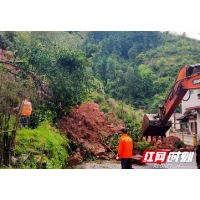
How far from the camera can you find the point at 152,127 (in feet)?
19.1

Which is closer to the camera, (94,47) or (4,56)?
(4,56)

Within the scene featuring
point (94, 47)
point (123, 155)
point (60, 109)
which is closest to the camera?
point (123, 155)

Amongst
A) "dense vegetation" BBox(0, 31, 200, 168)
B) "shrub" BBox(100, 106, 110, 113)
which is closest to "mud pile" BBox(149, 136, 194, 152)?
"dense vegetation" BBox(0, 31, 200, 168)

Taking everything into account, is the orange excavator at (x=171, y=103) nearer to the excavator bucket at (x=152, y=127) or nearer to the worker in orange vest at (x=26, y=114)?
the excavator bucket at (x=152, y=127)

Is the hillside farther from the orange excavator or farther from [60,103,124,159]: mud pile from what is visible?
[60,103,124,159]: mud pile

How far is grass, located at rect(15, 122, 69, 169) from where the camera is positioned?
4.81 m

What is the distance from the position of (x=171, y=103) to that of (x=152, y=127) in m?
0.75

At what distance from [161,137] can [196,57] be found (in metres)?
1.99

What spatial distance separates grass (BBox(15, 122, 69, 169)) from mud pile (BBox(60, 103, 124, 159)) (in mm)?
509

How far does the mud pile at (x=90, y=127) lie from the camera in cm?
619

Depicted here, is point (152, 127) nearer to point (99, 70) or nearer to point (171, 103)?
point (171, 103)

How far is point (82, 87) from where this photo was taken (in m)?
6.98

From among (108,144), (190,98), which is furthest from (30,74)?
(190,98)

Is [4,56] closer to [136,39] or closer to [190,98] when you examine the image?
[136,39]
